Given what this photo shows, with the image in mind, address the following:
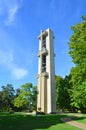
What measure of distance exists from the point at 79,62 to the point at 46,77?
38.1 m

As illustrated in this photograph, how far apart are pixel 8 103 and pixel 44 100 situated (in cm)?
3331

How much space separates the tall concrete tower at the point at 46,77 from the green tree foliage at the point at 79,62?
34.5m

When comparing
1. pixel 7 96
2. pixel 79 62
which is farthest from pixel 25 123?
pixel 7 96

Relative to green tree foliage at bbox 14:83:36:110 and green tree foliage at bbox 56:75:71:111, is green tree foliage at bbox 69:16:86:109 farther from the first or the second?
green tree foliage at bbox 56:75:71:111

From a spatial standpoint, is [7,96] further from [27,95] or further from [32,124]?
[32,124]

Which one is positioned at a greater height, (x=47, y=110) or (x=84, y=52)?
(x=84, y=52)

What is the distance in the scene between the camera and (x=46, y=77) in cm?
6028

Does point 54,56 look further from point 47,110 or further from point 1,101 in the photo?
point 1,101

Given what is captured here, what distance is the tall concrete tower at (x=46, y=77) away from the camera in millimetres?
57406

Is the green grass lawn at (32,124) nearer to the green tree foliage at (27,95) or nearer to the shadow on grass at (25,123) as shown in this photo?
the shadow on grass at (25,123)

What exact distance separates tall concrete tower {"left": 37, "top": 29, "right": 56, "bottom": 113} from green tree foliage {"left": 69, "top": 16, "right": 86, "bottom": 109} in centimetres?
3452

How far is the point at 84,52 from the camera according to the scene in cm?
2155

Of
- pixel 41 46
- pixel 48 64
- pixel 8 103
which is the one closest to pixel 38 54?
pixel 41 46

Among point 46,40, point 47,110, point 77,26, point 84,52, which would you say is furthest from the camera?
point 46,40
